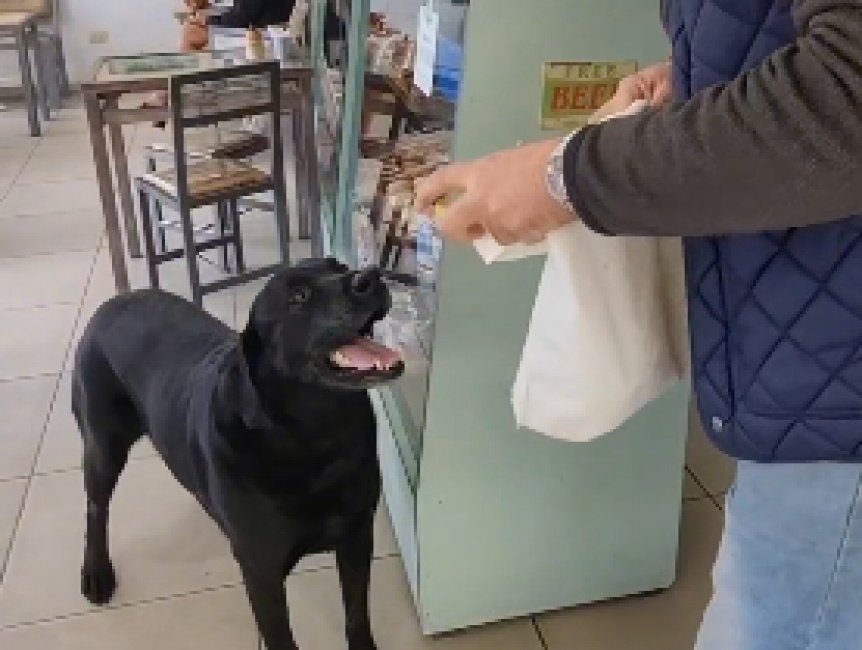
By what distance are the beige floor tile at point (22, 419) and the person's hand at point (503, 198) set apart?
75.5 inches

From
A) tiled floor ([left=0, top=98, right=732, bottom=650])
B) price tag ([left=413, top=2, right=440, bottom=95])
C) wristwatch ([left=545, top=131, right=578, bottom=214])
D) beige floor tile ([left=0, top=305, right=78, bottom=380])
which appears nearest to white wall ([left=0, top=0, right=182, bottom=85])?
beige floor tile ([left=0, top=305, right=78, bottom=380])

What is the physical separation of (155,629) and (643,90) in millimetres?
1483

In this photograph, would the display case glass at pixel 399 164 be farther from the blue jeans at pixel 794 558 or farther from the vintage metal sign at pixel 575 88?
the blue jeans at pixel 794 558

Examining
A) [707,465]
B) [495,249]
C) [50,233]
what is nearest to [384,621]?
[707,465]

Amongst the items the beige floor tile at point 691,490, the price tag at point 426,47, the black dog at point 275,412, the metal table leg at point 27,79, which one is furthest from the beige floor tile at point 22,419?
the metal table leg at point 27,79

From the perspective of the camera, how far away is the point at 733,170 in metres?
0.66

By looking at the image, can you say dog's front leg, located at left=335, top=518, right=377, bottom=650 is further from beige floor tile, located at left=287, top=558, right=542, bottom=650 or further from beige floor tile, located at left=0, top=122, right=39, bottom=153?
beige floor tile, located at left=0, top=122, right=39, bottom=153

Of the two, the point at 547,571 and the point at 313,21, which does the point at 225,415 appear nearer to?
the point at 547,571

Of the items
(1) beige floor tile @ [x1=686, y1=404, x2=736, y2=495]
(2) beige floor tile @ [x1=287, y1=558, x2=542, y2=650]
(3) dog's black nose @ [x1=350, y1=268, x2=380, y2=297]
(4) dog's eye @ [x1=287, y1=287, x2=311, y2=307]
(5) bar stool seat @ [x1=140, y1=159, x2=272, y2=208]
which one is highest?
(3) dog's black nose @ [x1=350, y1=268, x2=380, y2=297]

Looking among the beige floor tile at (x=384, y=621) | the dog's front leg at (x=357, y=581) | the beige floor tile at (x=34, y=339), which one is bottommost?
the beige floor tile at (x=34, y=339)

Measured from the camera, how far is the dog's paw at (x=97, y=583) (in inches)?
76.6

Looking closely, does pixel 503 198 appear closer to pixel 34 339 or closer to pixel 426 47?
pixel 426 47

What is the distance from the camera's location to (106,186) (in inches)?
126

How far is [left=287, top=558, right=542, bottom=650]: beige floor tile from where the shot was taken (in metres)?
1.83
